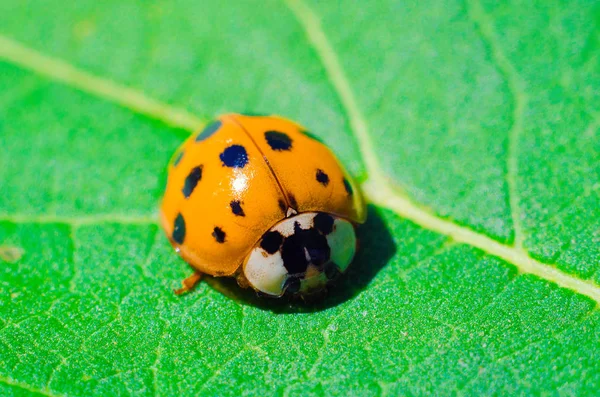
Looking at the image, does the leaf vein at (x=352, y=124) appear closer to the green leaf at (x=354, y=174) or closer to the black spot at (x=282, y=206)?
the green leaf at (x=354, y=174)

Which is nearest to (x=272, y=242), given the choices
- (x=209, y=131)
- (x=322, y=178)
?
(x=322, y=178)

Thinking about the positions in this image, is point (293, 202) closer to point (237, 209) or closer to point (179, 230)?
point (237, 209)

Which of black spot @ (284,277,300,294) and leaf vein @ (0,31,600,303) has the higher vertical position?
leaf vein @ (0,31,600,303)

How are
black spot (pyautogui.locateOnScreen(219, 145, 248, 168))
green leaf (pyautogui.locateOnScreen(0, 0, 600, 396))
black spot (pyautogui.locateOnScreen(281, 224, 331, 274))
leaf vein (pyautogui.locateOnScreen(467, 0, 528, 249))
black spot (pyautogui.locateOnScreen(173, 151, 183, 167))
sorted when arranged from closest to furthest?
green leaf (pyautogui.locateOnScreen(0, 0, 600, 396)) < black spot (pyautogui.locateOnScreen(281, 224, 331, 274)) < black spot (pyautogui.locateOnScreen(219, 145, 248, 168)) < leaf vein (pyautogui.locateOnScreen(467, 0, 528, 249)) < black spot (pyautogui.locateOnScreen(173, 151, 183, 167))

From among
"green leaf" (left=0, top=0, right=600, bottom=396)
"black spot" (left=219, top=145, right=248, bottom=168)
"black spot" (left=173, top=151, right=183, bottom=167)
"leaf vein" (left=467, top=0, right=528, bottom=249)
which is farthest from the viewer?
"black spot" (left=173, top=151, right=183, bottom=167)

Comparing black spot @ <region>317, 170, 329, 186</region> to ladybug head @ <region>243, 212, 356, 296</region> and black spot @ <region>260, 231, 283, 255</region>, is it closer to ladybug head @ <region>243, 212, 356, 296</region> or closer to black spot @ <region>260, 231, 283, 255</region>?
ladybug head @ <region>243, 212, 356, 296</region>

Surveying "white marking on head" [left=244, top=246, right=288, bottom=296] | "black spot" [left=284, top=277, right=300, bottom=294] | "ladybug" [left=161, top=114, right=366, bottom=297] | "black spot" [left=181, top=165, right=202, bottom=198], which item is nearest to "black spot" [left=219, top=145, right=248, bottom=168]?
"ladybug" [left=161, top=114, right=366, bottom=297]

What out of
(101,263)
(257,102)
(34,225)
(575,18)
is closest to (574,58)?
(575,18)
